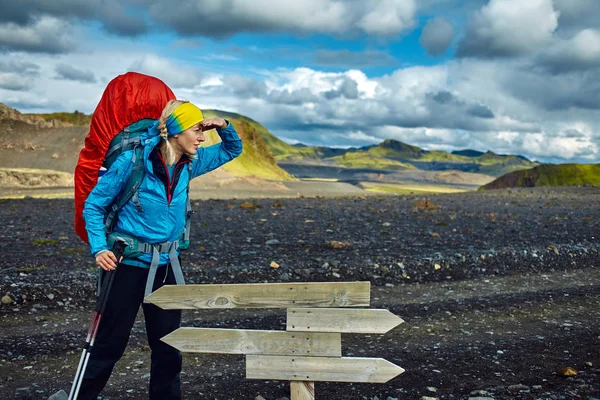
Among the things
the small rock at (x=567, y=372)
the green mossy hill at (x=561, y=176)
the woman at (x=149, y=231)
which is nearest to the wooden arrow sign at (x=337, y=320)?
the woman at (x=149, y=231)

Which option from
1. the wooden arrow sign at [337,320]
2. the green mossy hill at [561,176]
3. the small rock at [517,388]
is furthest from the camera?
the green mossy hill at [561,176]

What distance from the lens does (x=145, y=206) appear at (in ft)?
16.6

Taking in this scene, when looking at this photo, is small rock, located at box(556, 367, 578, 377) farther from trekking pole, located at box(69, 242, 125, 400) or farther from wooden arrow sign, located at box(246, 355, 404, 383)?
trekking pole, located at box(69, 242, 125, 400)

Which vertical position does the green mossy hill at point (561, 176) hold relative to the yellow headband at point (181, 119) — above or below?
above

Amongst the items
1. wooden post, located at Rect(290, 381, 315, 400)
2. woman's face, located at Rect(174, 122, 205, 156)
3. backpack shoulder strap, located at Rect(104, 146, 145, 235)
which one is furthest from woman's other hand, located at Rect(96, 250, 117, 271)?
wooden post, located at Rect(290, 381, 315, 400)

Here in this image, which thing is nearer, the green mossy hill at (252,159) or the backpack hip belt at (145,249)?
the backpack hip belt at (145,249)

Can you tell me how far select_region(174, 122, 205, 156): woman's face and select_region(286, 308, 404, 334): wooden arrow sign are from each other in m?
1.80

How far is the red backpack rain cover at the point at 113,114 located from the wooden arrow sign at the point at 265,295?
3.88 ft

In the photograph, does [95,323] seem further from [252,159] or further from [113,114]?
[252,159]

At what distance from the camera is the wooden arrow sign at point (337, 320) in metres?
5.03

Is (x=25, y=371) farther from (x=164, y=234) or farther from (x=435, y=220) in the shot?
(x=435, y=220)

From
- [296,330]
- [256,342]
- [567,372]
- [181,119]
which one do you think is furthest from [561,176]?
[181,119]

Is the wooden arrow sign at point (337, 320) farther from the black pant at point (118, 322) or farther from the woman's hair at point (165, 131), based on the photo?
the woman's hair at point (165, 131)

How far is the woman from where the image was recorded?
4914 millimetres
